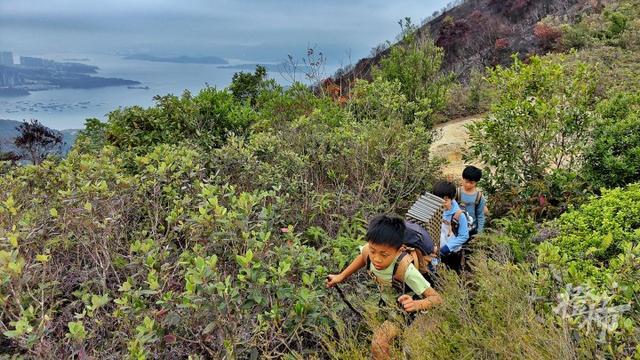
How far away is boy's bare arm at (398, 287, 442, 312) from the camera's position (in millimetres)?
2645

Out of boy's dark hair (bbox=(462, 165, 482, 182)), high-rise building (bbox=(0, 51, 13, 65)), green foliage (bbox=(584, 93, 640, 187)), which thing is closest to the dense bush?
boy's dark hair (bbox=(462, 165, 482, 182))

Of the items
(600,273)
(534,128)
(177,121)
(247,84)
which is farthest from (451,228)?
(247,84)

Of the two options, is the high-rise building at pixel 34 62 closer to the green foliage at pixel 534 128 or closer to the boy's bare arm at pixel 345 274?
the green foliage at pixel 534 128

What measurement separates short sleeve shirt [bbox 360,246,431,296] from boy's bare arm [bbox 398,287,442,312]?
0.07 meters

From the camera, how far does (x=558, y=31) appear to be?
20.2 metres

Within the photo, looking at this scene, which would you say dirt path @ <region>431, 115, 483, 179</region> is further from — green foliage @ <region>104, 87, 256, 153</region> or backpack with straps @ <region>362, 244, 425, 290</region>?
backpack with straps @ <region>362, 244, 425, 290</region>

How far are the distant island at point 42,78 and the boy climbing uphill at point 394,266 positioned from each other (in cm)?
8546

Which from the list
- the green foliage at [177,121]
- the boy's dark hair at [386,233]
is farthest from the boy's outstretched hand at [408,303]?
the green foliage at [177,121]

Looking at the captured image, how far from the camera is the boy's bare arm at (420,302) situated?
2645 mm

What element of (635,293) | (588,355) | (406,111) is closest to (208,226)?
(588,355)

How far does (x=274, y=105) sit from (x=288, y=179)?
9.75 ft

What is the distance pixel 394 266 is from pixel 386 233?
0.27 meters

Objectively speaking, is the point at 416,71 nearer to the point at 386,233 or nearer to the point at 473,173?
the point at 473,173

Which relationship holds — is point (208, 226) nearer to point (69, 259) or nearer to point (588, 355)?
point (69, 259)
